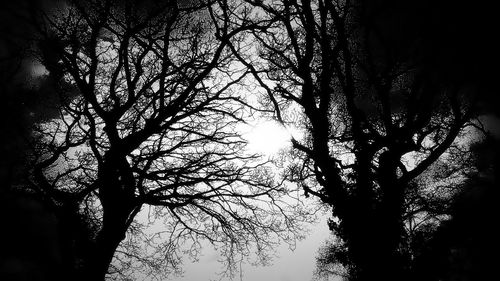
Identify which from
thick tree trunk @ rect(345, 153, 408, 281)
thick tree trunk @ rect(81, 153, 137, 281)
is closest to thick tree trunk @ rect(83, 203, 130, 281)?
thick tree trunk @ rect(81, 153, 137, 281)

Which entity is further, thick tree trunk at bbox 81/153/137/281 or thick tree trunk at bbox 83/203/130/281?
thick tree trunk at bbox 81/153/137/281

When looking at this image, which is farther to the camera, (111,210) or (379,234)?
(111,210)

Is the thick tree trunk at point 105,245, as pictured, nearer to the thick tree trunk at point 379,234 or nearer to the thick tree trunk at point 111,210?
the thick tree trunk at point 111,210

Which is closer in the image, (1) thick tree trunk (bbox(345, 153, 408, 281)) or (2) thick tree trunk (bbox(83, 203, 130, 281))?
(2) thick tree trunk (bbox(83, 203, 130, 281))

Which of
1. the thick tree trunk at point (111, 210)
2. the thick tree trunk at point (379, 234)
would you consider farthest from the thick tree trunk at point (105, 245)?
the thick tree trunk at point (379, 234)

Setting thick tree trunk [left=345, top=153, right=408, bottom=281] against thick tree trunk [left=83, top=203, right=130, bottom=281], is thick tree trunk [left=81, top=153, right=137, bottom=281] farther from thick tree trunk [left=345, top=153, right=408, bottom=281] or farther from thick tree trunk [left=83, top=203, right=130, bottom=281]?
thick tree trunk [left=345, top=153, right=408, bottom=281]

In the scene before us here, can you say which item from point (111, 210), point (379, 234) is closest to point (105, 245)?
point (111, 210)

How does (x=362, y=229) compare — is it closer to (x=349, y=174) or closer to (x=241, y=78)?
(x=349, y=174)

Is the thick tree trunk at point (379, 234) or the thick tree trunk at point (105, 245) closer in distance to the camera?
the thick tree trunk at point (105, 245)

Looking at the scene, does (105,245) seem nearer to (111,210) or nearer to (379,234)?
(111,210)

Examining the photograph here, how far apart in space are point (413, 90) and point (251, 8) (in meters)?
5.87

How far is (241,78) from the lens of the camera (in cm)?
984

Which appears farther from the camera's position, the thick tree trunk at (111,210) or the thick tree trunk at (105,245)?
the thick tree trunk at (111,210)

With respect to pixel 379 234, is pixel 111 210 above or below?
above
